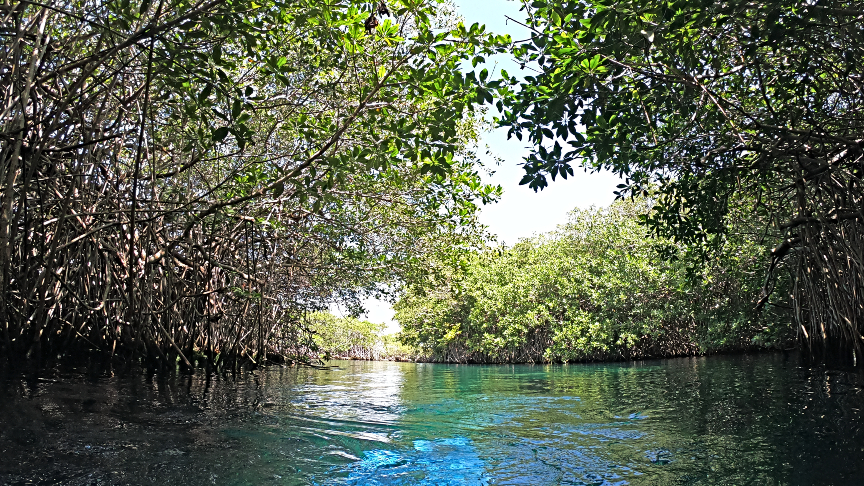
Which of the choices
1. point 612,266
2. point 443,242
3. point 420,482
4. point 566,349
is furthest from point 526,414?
point 566,349

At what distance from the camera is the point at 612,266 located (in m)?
18.9

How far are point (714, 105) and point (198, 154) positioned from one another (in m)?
5.61

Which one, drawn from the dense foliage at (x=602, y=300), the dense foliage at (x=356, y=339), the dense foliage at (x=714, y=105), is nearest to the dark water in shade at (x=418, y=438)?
the dense foliage at (x=714, y=105)

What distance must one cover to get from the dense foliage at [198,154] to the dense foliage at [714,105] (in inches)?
29.9

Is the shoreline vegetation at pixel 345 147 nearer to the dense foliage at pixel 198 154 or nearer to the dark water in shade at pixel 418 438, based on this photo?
the dense foliage at pixel 198 154

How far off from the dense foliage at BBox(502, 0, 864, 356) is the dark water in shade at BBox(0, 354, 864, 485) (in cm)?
180

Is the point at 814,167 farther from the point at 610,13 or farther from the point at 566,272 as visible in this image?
the point at 566,272

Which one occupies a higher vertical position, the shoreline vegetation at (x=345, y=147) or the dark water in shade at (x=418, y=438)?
the shoreline vegetation at (x=345, y=147)

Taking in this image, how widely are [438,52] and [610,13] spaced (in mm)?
1864

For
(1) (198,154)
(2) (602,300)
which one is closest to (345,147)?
(1) (198,154)

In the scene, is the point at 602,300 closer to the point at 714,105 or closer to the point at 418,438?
the point at 714,105

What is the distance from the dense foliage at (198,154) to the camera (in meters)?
4.16

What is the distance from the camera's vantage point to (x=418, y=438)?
408 centimetres

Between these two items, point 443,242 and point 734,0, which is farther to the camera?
point 443,242
